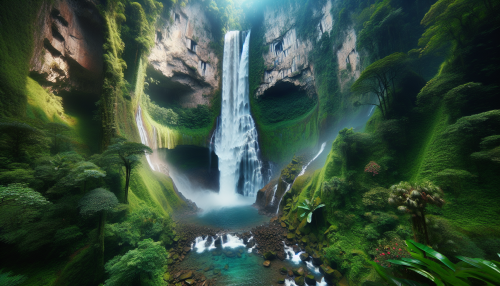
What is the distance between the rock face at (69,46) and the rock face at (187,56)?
7.28 metres

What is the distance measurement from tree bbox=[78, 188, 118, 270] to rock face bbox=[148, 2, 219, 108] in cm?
1879

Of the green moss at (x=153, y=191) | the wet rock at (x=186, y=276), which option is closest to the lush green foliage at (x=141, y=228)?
the green moss at (x=153, y=191)

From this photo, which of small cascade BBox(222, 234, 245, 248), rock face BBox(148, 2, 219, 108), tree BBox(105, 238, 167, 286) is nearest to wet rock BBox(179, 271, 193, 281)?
tree BBox(105, 238, 167, 286)

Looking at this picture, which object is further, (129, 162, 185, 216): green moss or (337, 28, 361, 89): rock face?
(337, 28, 361, 89): rock face

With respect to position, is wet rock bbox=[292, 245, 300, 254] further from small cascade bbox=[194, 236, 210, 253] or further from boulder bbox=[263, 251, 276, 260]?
small cascade bbox=[194, 236, 210, 253]

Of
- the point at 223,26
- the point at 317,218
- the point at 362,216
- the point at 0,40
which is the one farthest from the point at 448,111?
the point at 223,26

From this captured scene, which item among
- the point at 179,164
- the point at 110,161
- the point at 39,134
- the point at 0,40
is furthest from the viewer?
the point at 179,164

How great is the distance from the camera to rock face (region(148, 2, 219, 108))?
69.2 ft

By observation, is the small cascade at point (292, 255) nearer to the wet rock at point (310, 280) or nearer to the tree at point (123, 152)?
the wet rock at point (310, 280)

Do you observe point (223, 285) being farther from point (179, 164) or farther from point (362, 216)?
point (179, 164)

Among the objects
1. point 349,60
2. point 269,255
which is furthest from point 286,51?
point 269,255

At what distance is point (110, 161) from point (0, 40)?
6.49 metres

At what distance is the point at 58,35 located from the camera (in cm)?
1012

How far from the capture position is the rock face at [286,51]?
25375mm
